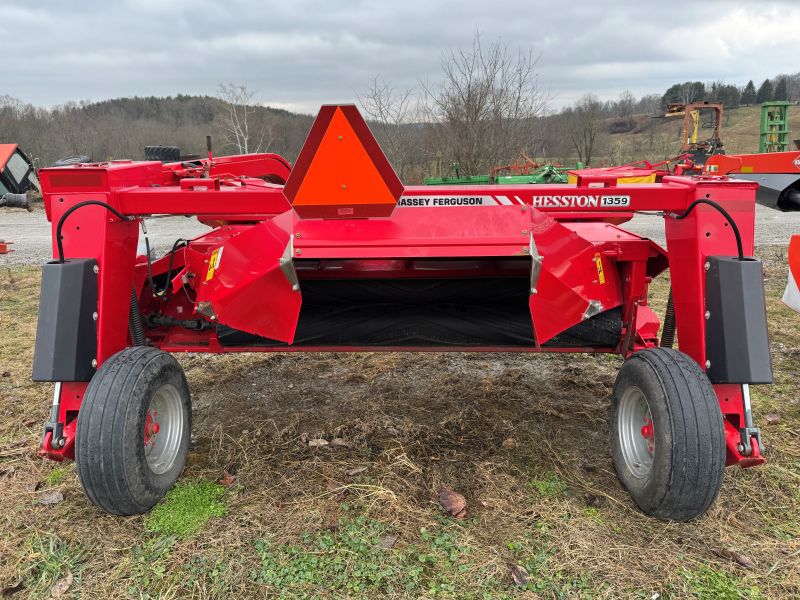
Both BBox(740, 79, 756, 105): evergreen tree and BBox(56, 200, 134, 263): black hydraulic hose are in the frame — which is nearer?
BBox(56, 200, 134, 263): black hydraulic hose

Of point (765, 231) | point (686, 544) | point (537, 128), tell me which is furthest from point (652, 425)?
point (537, 128)

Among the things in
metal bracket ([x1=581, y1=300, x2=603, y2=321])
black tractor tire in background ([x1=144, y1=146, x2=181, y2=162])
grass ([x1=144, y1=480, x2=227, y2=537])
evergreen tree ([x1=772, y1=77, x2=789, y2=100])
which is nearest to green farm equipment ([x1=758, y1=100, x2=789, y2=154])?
metal bracket ([x1=581, y1=300, x2=603, y2=321])

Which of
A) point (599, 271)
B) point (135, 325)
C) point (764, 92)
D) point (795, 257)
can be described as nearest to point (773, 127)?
point (795, 257)

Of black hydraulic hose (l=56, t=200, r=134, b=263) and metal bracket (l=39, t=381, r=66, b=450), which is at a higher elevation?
black hydraulic hose (l=56, t=200, r=134, b=263)

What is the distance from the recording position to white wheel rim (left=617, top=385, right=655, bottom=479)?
2.79m

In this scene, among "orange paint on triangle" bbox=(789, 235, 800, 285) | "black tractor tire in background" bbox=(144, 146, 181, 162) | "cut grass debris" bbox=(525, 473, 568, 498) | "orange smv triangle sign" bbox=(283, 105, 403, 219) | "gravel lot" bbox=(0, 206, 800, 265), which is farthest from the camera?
"gravel lot" bbox=(0, 206, 800, 265)

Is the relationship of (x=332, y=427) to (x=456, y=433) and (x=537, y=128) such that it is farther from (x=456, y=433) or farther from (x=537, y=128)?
(x=537, y=128)

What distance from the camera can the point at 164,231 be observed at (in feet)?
49.4

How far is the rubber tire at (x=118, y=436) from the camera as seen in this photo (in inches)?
97.6

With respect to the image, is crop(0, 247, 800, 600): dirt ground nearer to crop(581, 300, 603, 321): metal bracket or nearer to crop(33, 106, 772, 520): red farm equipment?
crop(33, 106, 772, 520): red farm equipment

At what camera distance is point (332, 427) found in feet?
12.4

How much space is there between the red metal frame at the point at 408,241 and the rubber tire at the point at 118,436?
22 centimetres

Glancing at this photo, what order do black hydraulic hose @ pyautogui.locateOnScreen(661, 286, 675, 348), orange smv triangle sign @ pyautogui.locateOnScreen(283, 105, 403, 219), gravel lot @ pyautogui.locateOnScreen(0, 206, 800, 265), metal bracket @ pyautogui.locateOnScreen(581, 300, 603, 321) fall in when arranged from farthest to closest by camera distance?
gravel lot @ pyautogui.locateOnScreen(0, 206, 800, 265) → black hydraulic hose @ pyautogui.locateOnScreen(661, 286, 675, 348) → metal bracket @ pyautogui.locateOnScreen(581, 300, 603, 321) → orange smv triangle sign @ pyautogui.locateOnScreen(283, 105, 403, 219)

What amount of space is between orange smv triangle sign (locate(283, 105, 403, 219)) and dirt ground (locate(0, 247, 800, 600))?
4.81 ft
